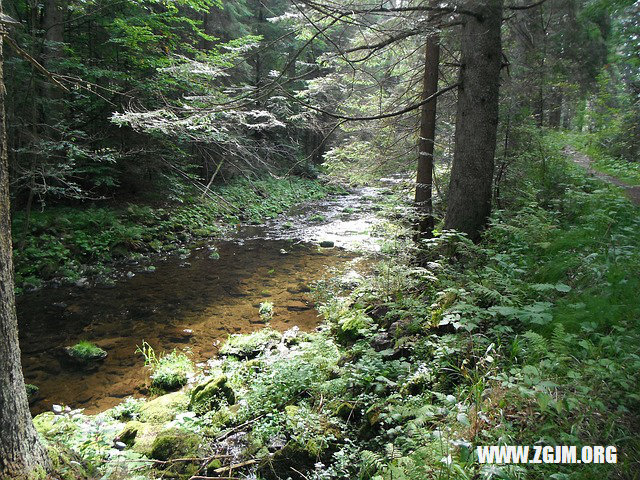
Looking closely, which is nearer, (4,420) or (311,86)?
(4,420)

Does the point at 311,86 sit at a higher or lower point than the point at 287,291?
higher

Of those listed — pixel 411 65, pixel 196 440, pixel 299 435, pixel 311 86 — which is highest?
pixel 411 65

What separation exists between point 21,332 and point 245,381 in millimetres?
5081

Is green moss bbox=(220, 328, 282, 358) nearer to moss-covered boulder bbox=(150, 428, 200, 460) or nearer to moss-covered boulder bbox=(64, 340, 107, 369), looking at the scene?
moss-covered boulder bbox=(64, 340, 107, 369)

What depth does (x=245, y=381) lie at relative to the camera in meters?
5.19

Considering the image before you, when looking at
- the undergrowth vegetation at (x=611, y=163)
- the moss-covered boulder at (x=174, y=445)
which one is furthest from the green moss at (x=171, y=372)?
the undergrowth vegetation at (x=611, y=163)

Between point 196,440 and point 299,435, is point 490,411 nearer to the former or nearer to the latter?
point 299,435

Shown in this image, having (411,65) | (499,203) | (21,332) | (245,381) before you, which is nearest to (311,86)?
(411,65)

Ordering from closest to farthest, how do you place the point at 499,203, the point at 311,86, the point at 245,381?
the point at 245,381
the point at 499,203
the point at 311,86

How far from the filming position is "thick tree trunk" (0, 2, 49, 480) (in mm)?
2549

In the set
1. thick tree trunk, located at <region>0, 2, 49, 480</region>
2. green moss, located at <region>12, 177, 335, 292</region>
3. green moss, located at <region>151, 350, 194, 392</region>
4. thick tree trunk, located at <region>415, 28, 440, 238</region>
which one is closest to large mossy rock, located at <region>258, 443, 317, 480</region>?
thick tree trunk, located at <region>0, 2, 49, 480</region>

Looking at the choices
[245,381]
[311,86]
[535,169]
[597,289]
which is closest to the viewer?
[597,289]

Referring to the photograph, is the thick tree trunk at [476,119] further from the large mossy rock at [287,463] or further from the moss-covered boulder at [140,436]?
the moss-covered boulder at [140,436]

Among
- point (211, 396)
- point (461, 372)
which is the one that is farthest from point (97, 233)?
point (461, 372)
